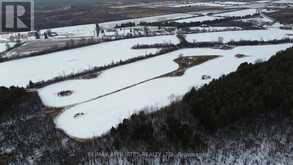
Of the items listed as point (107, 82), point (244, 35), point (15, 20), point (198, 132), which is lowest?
point (198, 132)

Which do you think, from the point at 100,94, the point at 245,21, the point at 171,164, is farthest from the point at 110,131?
the point at 245,21

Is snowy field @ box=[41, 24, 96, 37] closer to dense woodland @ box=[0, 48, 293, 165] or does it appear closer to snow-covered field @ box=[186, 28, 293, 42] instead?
snow-covered field @ box=[186, 28, 293, 42]

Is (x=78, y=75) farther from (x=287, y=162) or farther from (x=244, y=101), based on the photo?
(x=287, y=162)

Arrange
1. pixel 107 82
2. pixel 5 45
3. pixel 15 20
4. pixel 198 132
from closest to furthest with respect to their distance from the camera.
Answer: pixel 198 132
pixel 107 82
pixel 5 45
pixel 15 20

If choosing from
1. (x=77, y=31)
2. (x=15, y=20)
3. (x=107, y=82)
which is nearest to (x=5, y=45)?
(x=77, y=31)

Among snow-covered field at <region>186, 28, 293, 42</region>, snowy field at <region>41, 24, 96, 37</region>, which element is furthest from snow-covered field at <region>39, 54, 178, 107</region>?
snowy field at <region>41, 24, 96, 37</region>

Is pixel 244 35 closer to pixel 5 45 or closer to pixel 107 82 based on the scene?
pixel 107 82

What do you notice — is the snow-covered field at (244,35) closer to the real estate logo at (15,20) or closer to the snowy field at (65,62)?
the snowy field at (65,62)
